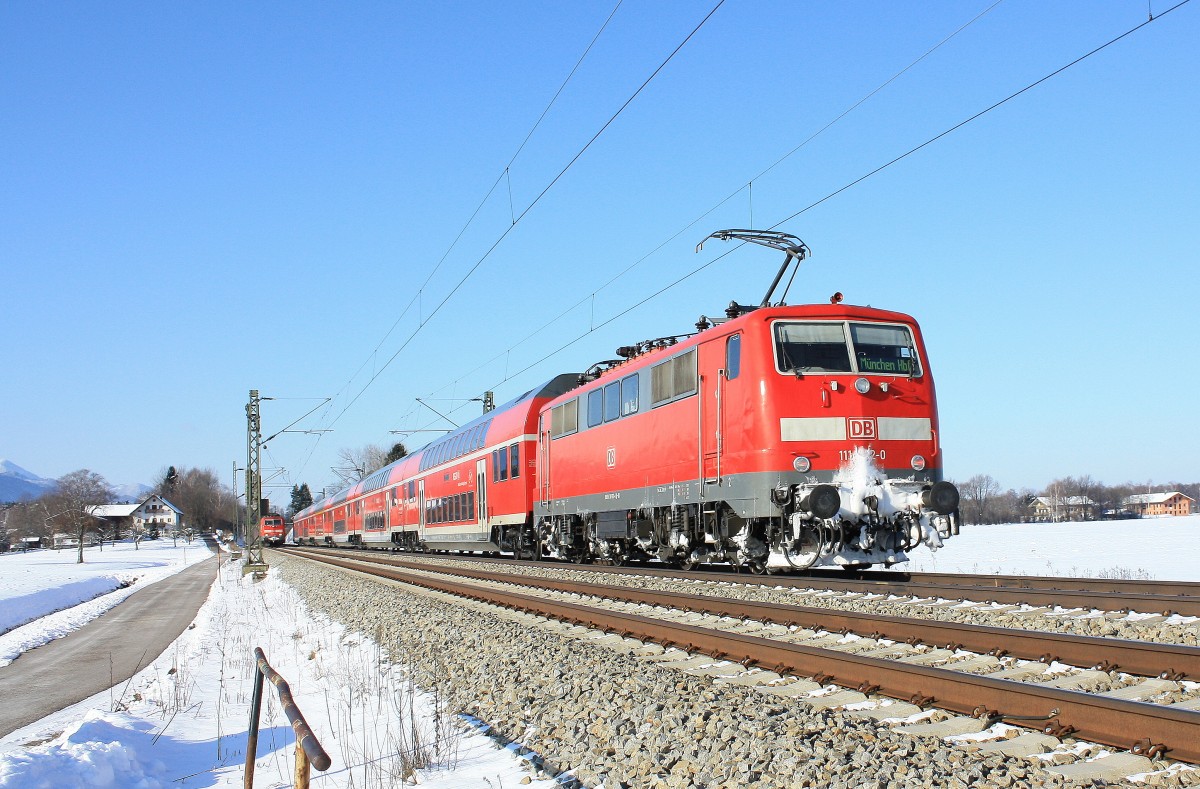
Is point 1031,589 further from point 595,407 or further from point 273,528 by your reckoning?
point 273,528

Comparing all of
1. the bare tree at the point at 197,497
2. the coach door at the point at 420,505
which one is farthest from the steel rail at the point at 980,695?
the bare tree at the point at 197,497

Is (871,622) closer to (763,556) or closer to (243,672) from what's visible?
(763,556)

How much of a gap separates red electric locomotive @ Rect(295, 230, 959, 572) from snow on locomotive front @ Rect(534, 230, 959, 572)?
0.06 ft

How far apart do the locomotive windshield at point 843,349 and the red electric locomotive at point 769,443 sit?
2cm

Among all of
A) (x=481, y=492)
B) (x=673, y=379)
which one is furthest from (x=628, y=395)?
(x=481, y=492)

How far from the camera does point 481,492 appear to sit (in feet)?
89.2

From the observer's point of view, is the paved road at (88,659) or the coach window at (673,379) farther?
the coach window at (673,379)

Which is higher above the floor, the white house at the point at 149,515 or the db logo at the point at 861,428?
the db logo at the point at 861,428

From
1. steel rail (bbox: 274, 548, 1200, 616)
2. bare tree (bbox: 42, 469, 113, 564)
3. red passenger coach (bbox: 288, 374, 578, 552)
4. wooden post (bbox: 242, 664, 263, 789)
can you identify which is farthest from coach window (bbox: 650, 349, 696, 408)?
bare tree (bbox: 42, 469, 113, 564)

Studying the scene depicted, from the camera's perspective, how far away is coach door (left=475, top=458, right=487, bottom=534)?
26.9 m

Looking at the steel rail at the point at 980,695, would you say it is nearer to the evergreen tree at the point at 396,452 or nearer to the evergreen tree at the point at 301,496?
the evergreen tree at the point at 396,452

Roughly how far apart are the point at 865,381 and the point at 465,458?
17.9 m

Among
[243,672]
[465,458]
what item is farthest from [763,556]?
[465,458]

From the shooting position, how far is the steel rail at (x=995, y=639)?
19.9ft
